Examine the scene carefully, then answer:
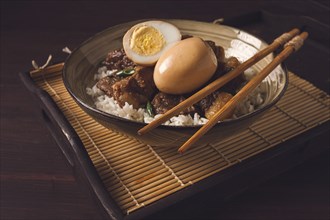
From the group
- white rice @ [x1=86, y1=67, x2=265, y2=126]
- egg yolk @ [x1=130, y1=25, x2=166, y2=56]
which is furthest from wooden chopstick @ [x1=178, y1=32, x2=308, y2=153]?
egg yolk @ [x1=130, y1=25, x2=166, y2=56]

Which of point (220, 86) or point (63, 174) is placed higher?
point (220, 86)

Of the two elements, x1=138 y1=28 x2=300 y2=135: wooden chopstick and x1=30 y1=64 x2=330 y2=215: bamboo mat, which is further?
x1=30 y1=64 x2=330 y2=215: bamboo mat

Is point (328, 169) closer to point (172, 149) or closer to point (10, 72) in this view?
point (172, 149)

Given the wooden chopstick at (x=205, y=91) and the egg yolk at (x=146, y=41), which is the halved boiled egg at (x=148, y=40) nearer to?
the egg yolk at (x=146, y=41)

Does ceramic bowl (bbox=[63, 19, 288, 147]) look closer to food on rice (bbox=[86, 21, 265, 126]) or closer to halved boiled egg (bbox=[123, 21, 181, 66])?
food on rice (bbox=[86, 21, 265, 126])

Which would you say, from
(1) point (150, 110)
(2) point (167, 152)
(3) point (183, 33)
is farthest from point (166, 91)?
(3) point (183, 33)

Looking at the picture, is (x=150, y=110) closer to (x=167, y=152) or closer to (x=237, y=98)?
(x=167, y=152)

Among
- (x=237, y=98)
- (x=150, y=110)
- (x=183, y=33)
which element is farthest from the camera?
(x=183, y=33)
